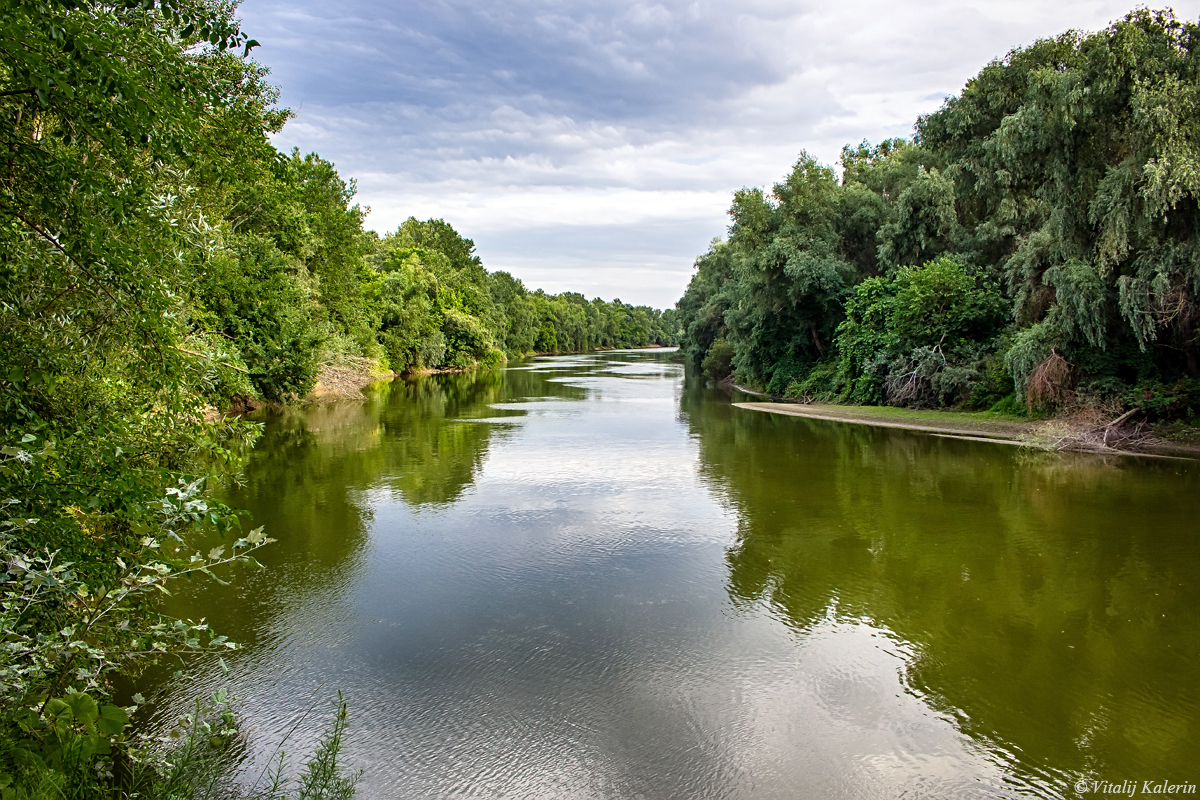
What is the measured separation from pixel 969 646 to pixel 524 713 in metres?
4.89

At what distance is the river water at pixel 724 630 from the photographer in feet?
19.1

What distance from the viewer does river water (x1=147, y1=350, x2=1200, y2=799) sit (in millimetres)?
5836

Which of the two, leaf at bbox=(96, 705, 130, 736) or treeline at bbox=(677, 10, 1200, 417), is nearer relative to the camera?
leaf at bbox=(96, 705, 130, 736)

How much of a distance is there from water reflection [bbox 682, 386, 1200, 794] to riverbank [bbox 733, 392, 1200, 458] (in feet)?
3.38

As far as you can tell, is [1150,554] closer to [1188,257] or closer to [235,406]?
[1188,257]

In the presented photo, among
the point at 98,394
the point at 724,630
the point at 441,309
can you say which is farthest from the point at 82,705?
the point at 441,309

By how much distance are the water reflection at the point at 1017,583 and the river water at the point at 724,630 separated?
0.14 ft

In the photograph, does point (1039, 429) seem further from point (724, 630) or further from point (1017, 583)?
point (724, 630)

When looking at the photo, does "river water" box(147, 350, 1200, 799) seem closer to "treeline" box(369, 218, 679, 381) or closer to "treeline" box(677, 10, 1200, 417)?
"treeline" box(677, 10, 1200, 417)

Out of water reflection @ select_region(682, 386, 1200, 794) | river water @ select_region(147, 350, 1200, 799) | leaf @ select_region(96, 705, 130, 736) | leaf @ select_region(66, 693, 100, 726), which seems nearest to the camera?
leaf @ select_region(96, 705, 130, 736)

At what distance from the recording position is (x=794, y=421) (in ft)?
93.2

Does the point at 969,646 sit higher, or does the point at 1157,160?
the point at 1157,160

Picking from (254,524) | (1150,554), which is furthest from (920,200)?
(254,524)

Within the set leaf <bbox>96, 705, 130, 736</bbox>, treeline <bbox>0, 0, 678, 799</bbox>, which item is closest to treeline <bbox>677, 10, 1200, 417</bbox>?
treeline <bbox>0, 0, 678, 799</bbox>
